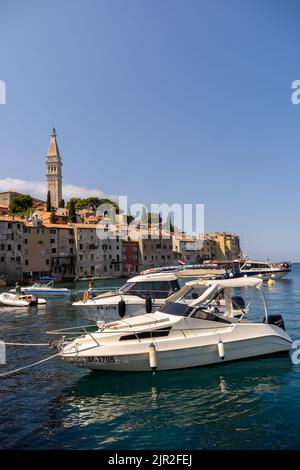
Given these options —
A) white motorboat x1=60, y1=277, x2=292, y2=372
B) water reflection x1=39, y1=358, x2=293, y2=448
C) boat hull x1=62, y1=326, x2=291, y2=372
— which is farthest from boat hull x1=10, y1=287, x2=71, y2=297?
boat hull x1=62, y1=326, x2=291, y2=372

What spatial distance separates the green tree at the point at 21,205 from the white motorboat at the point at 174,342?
10705 centimetres

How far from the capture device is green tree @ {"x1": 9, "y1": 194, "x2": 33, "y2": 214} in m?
117

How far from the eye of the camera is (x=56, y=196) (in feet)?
541

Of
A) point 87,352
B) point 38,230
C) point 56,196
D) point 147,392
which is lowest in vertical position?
point 147,392

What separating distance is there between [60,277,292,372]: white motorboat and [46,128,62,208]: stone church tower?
155 m

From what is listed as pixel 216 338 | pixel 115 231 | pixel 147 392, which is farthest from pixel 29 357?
pixel 115 231

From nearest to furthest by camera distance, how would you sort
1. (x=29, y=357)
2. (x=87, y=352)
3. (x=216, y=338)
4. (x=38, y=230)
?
(x=87, y=352) < (x=216, y=338) < (x=29, y=357) < (x=38, y=230)

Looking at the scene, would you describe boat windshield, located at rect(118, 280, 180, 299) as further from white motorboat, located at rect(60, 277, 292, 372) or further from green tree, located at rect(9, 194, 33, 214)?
green tree, located at rect(9, 194, 33, 214)

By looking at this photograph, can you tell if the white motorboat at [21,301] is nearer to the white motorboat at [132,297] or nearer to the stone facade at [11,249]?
the white motorboat at [132,297]

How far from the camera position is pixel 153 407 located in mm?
11648

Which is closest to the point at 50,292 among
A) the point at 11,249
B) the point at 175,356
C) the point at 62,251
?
the point at 175,356
